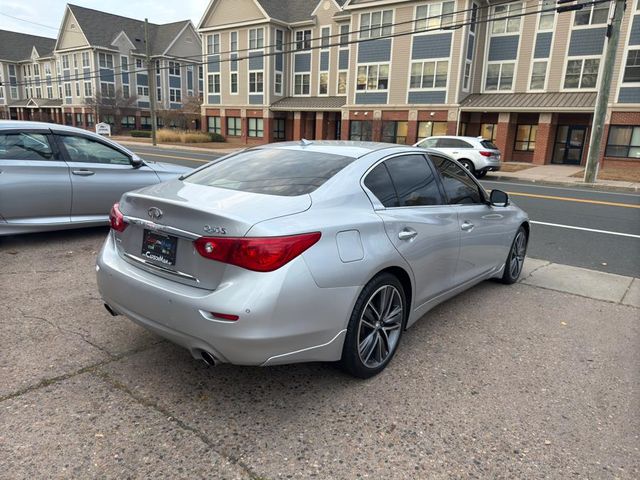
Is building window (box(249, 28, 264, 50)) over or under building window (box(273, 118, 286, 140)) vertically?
over

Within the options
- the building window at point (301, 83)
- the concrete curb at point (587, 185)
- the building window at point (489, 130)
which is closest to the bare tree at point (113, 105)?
the building window at point (301, 83)

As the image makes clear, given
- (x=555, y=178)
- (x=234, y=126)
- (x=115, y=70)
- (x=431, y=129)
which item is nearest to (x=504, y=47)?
(x=431, y=129)

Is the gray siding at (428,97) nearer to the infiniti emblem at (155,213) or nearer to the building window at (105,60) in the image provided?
the infiniti emblem at (155,213)

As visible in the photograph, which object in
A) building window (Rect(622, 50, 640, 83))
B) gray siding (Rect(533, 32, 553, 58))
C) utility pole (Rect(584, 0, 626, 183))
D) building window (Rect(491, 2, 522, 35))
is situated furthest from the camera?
building window (Rect(491, 2, 522, 35))

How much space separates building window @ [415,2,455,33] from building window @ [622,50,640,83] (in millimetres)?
9967

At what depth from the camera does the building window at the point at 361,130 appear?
34344mm

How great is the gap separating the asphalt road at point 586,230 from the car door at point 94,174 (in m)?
6.06

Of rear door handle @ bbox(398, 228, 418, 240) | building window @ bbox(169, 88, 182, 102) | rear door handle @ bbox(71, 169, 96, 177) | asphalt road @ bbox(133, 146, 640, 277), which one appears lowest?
asphalt road @ bbox(133, 146, 640, 277)

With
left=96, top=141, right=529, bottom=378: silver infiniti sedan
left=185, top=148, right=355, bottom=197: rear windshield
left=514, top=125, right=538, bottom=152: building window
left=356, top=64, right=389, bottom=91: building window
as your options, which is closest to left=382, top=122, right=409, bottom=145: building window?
left=356, top=64, right=389, bottom=91: building window

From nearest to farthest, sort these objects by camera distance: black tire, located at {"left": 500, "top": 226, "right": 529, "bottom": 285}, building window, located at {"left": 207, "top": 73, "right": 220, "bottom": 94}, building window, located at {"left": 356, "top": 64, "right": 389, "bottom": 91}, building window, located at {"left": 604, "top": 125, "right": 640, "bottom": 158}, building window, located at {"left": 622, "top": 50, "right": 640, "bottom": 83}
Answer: black tire, located at {"left": 500, "top": 226, "right": 529, "bottom": 285} < building window, located at {"left": 622, "top": 50, "right": 640, "bottom": 83} < building window, located at {"left": 604, "top": 125, "right": 640, "bottom": 158} < building window, located at {"left": 356, "top": 64, "right": 389, "bottom": 91} < building window, located at {"left": 207, "top": 73, "right": 220, "bottom": 94}

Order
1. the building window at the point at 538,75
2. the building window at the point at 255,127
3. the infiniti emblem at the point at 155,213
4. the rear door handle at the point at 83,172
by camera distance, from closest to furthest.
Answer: the infiniti emblem at the point at 155,213 < the rear door handle at the point at 83,172 < the building window at the point at 538,75 < the building window at the point at 255,127

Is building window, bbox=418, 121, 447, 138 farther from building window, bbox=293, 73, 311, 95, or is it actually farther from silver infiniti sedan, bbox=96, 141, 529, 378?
silver infiniti sedan, bbox=96, 141, 529, 378

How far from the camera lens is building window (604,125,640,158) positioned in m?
25.3

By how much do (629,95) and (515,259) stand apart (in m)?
24.9
